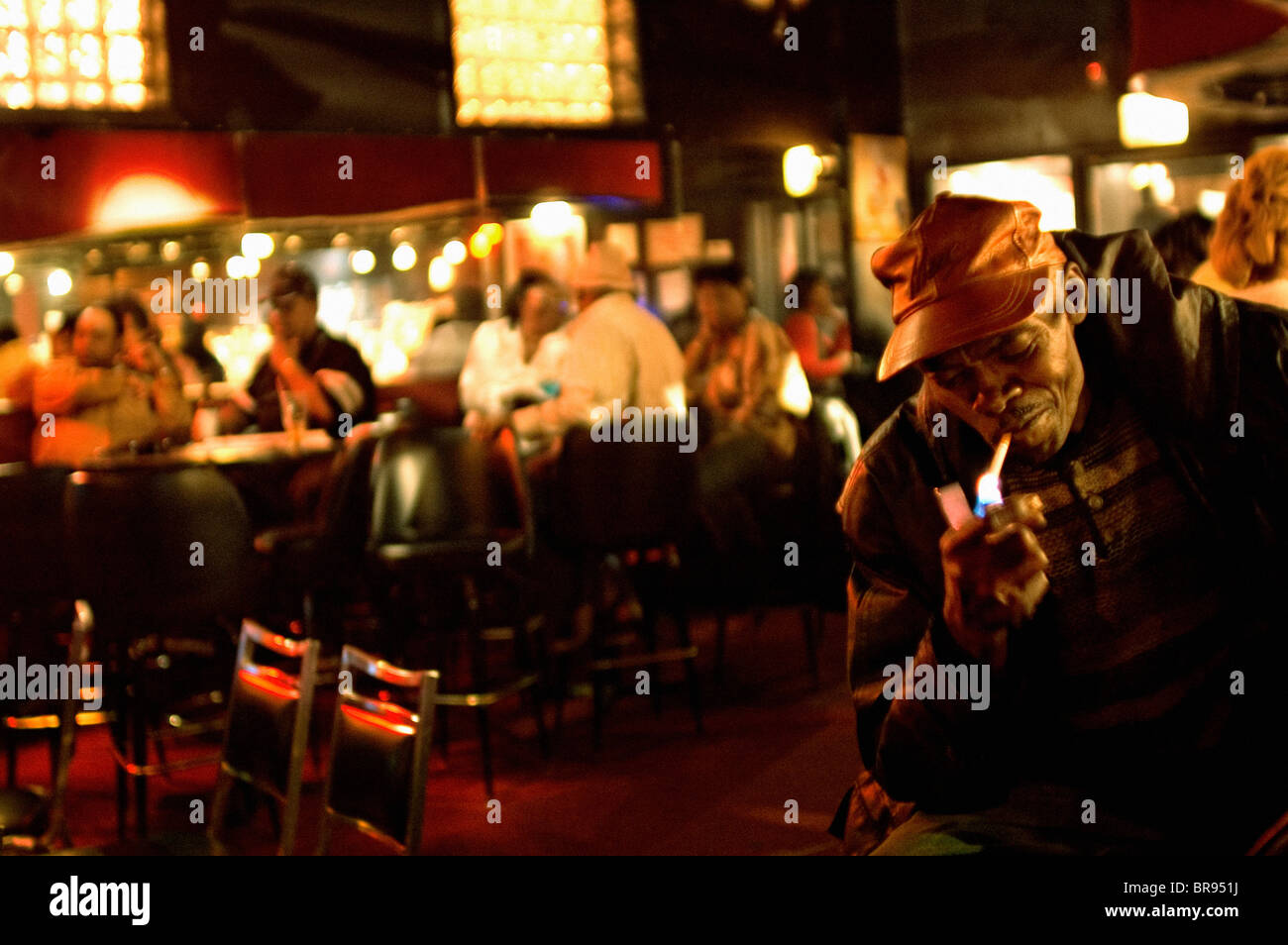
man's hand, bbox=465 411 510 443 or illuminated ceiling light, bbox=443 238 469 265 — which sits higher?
illuminated ceiling light, bbox=443 238 469 265

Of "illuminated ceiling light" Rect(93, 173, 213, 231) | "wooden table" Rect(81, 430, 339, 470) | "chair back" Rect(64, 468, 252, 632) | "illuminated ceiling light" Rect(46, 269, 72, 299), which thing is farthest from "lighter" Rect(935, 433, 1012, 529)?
"illuminated ceiling light" Rect(46, 269, 72, 299)

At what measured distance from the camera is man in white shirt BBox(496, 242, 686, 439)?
5625 millimetres

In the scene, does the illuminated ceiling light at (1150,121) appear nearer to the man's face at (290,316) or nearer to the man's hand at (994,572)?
the man's face at (290,316)

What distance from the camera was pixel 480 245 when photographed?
8734 mm

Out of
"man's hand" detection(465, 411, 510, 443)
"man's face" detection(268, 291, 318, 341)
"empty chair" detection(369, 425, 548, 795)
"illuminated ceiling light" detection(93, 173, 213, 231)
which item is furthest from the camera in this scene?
"illuminated ceiling light" detection(93, 173, 213, 231)

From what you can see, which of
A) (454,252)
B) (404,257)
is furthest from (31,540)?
(404,257)

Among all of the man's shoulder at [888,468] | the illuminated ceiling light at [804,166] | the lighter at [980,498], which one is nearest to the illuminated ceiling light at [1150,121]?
the illuminated ceiling light at [804,166]

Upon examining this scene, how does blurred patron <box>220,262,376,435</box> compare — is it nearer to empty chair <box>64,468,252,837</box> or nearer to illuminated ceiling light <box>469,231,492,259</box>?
empty chair <box>64,468,252,837</box>

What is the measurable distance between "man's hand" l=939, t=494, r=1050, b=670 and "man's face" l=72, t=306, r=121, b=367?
4939mm

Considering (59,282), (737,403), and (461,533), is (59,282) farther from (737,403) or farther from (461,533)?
(461,533)

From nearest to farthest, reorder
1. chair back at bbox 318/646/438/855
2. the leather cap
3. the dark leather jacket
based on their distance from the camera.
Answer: the leather cap < the dark leather jacket < chair back at bbox 318/646/438/855

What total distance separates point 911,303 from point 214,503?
3.16 m
